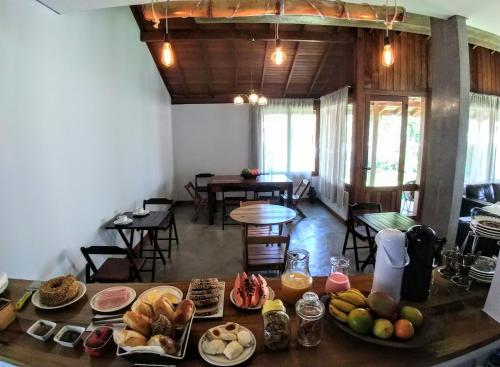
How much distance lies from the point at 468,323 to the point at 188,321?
1.14 meters

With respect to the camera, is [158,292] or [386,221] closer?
[158,292]

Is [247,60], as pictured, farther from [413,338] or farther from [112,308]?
[413,338]

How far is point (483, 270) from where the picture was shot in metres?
1.40

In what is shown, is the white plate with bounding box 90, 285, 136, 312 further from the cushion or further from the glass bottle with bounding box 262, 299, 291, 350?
the cushion

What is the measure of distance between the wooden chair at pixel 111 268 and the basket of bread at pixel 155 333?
1253 mm

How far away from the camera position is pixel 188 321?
1.00m

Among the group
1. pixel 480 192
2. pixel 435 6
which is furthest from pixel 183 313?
pixel 480 192

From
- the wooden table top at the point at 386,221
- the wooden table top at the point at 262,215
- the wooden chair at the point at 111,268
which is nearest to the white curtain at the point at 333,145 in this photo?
the wooden table top at the point at 386,221

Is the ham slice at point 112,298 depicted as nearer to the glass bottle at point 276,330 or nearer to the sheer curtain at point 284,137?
the glass bottle at point 276,330

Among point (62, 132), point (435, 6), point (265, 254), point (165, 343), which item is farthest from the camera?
point (265, 254)

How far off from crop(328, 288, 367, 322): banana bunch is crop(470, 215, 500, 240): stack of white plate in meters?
0.92

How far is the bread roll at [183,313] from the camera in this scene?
39.6 inches

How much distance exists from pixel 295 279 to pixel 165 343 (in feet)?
2.03

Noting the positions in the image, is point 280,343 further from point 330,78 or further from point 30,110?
point 330,78
